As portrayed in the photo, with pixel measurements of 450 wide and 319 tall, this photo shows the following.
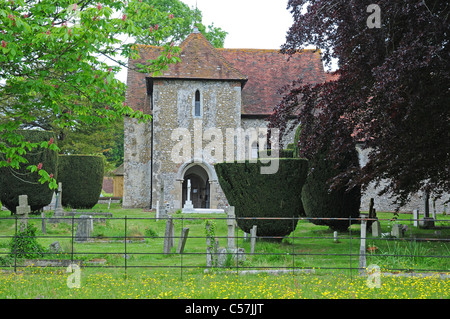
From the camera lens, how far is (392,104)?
31.9ft

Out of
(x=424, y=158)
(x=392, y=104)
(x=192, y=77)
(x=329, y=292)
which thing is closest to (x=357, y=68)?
(x=392, y=104)


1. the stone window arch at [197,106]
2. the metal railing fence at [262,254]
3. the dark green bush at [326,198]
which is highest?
the stone window arch at [197,106]

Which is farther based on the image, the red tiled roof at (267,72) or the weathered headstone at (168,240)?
the red tiled roof at (267,72)

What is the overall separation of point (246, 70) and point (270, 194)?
1858 centimetres

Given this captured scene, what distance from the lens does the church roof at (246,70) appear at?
26.7m

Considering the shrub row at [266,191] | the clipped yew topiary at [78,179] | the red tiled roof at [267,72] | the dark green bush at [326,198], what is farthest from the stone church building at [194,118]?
the shrub row at [266,191]

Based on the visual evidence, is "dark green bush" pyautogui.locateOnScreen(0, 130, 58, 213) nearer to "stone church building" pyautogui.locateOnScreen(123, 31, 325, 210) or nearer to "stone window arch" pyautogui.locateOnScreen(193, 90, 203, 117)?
"stone church building" pyautogui.locateOnScreen(123, 31, 325, 210)

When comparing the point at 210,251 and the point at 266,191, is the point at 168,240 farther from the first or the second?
the point at 266,191

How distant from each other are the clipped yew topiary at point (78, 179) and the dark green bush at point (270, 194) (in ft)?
52.7

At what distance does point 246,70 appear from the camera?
101ft

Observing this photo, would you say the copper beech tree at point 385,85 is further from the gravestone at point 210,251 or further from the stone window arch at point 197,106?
the stone window arch at point 197,106

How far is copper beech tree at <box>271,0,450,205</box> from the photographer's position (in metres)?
9.70

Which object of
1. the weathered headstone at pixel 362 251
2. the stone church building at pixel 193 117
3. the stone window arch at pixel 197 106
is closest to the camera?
the weathered headstone at pixel 362 251

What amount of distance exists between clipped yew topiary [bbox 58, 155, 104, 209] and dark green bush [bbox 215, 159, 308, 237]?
52.7ft
